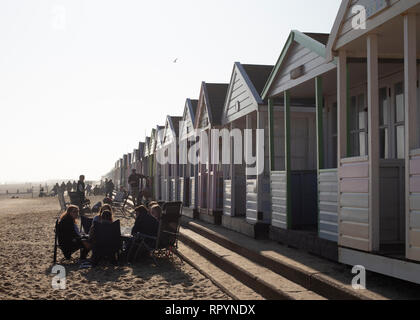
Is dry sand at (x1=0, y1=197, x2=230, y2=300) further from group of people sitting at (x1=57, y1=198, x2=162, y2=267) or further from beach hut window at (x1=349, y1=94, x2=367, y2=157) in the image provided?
→ beach hut window at (x1=349, y1=94, x2=367, y2=157)

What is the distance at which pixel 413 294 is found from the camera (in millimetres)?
4730

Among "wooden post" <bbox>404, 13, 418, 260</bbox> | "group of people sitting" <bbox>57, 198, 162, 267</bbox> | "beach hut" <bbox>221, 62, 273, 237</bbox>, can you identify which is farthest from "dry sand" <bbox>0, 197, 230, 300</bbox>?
"wooden post" <bbox>404, 13, 418, 260</bbox>

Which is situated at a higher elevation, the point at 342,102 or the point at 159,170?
the point at 342,102

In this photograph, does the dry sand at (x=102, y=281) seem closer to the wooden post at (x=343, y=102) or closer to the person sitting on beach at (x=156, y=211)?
the person sitting on beach at (x=156, y=211)

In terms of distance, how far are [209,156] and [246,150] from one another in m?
2.93

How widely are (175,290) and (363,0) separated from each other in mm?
4374

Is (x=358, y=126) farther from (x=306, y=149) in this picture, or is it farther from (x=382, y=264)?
(x=382, y=264)

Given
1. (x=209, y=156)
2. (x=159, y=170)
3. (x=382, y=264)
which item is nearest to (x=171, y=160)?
(x=159, y=170)

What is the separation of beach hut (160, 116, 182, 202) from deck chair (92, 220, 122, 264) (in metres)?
8.93

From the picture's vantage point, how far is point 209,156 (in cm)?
1329

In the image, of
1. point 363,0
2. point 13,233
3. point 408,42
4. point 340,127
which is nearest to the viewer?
point 408,42

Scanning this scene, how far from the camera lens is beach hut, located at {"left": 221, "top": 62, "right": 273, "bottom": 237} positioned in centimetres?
959

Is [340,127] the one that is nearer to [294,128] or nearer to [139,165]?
[294,128]
